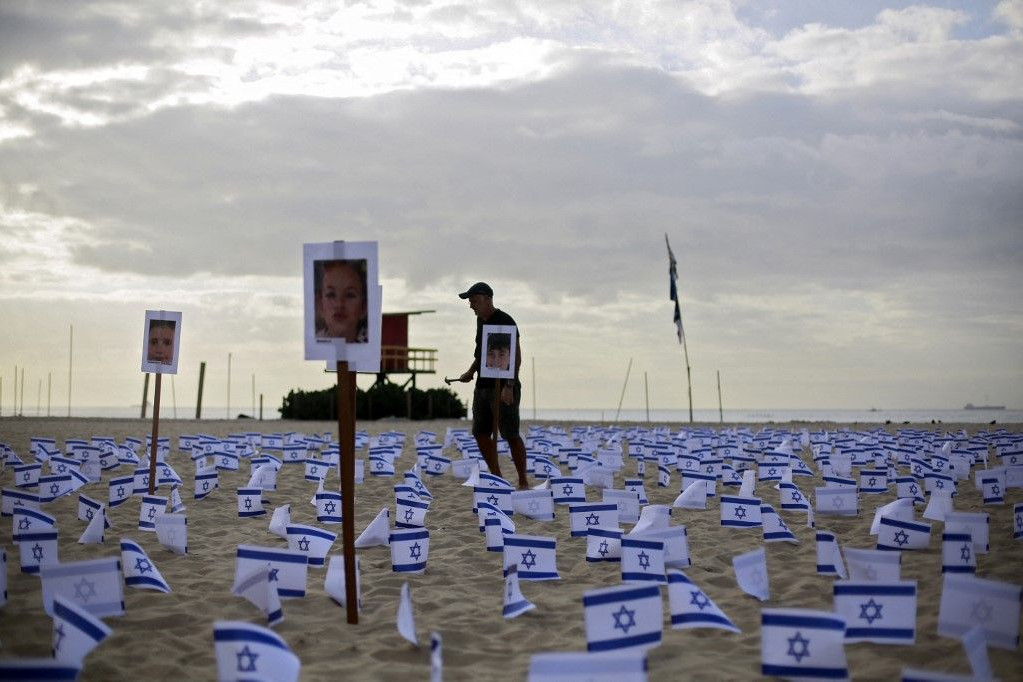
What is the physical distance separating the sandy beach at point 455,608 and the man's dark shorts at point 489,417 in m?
1.68

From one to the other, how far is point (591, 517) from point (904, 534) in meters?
1.99

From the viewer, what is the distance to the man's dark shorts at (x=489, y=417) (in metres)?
8.79

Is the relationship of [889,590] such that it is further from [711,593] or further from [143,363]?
[143,363]

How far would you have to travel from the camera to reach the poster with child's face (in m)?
8.70

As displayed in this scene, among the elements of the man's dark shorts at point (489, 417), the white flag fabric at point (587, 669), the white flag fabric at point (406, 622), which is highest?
the man's dark shorts at point (489, 417)

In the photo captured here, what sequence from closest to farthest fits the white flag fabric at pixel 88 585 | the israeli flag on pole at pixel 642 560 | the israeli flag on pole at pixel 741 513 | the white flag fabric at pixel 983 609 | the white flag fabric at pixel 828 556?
the white flag fabric at pixel 983 609, the white flag fabric at pixel 88 585, the israeli flag on pole at pixel 642 560, the white flag fabric at pixel 828 556, the israeli flag on pole at pixel 741 513

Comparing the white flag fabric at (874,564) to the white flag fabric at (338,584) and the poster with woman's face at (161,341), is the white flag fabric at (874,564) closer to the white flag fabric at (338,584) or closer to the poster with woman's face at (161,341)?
the white flag fabric at (338,584)

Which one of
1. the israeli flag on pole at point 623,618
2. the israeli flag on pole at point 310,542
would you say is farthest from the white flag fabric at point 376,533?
the israeli flag on pole at point 623,618

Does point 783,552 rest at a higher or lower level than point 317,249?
lower

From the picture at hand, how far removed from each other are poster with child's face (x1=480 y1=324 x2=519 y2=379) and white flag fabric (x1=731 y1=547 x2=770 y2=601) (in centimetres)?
431

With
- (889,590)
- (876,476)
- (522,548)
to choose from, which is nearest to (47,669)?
(522,548)

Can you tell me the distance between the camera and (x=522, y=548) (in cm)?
493

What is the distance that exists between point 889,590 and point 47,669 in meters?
3.11

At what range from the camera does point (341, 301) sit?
4254 millimetres
